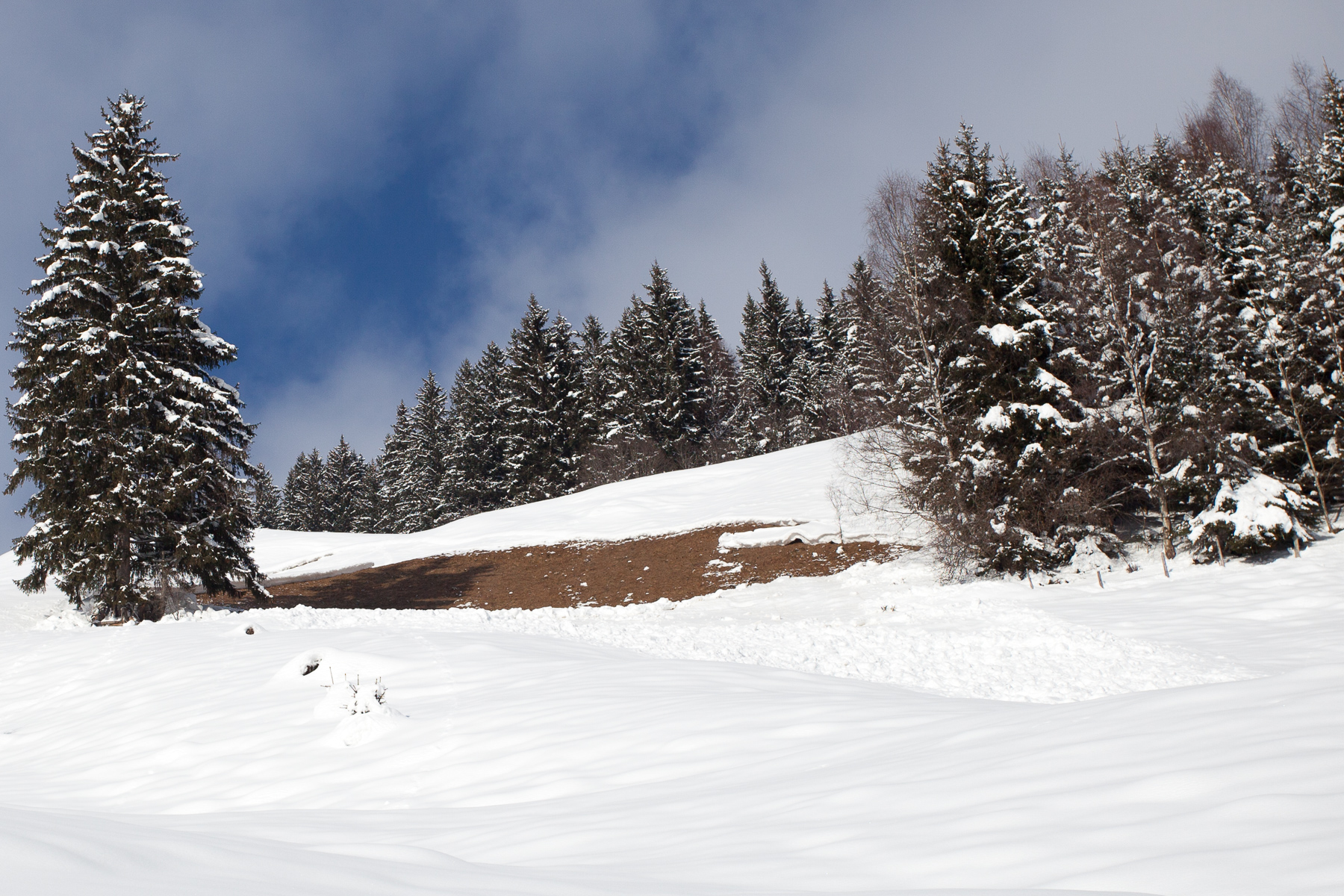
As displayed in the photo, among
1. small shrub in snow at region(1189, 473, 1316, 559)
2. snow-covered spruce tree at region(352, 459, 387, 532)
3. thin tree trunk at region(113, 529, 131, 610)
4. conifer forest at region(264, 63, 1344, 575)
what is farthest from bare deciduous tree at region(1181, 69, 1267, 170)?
snow-covered spruce tree at region(352, 459, 387, 532)

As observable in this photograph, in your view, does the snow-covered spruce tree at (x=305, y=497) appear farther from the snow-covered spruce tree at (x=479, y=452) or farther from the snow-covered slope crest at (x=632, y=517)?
the snow-covered slope crest at (x=632, y=517)

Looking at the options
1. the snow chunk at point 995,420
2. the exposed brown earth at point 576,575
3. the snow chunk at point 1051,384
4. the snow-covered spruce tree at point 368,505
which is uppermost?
the snow-covered spruce tree at point 368,505

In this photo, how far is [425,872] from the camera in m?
2.65

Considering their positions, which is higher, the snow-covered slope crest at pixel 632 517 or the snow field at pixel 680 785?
the snow-covered slope crest at pixel 632 517

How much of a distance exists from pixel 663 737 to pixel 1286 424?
1887 cm

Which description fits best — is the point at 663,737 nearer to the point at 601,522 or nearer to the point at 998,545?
the point at 998,545

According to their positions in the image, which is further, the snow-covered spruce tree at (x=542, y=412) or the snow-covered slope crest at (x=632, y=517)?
the snow-covered spruce tree at (x=542, y=412)

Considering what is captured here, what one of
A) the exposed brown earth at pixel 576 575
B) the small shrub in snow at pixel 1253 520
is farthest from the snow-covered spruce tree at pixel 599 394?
the small shrub in snow at pixel 1253 520

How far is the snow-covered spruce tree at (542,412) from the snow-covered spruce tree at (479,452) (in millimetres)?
1632

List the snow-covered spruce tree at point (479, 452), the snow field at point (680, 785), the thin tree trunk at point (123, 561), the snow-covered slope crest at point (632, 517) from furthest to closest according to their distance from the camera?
the snow-covered spruce tree at point (479, 452) < the snow-covered slope crest at point (632, 517) < the thin tree trunk at point (123, 561) < the snow field at point (680, 785)

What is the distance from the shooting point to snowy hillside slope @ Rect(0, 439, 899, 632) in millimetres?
25144

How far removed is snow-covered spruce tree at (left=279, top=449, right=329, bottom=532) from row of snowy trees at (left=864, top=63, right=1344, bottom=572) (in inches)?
2402

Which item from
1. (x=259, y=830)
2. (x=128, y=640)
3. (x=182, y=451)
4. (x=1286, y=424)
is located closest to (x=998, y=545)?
(x=1286, y=424)

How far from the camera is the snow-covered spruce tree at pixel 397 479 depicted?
57.2 m
